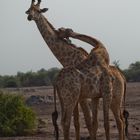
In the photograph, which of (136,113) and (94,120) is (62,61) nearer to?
(94,120)

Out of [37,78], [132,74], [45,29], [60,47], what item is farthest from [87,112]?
[37,78]

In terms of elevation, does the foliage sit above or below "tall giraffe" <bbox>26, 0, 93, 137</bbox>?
above

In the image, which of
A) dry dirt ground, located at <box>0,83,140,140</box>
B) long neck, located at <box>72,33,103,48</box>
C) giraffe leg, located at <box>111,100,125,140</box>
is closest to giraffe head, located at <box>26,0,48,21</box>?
long neck, located at <box>72,33,103,48</box>

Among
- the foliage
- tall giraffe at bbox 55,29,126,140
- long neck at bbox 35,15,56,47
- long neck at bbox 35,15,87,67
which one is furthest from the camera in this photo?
the foliage

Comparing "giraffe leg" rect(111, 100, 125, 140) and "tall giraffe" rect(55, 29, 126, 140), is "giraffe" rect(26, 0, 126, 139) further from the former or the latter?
"giraffe leg" rect(111, 100, 125, 140)

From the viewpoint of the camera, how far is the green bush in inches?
707

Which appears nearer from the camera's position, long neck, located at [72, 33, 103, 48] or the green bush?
long neck, located at [72, 33, 103, 48]

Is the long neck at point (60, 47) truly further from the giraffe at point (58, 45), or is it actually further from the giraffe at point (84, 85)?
the giraffe at point (84, 85)

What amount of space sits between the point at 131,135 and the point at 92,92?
4167 millimetres

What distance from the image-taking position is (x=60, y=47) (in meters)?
12.9

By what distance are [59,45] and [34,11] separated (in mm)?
926

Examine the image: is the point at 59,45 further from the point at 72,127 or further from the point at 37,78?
the point at 37,78

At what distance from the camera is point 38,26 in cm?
1330

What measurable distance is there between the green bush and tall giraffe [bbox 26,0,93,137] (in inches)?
204
